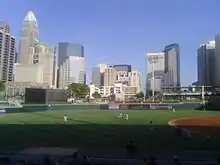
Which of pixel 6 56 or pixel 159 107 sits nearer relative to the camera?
pixel 159 107

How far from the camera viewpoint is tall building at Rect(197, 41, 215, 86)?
520 ft

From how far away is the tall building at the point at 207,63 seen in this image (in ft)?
520

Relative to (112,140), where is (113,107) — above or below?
above

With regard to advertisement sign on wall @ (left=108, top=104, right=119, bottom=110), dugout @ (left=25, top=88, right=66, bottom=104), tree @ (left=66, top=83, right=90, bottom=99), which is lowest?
advertisement sign on wall @ (left=108, top=104, right=119, bottom=110)

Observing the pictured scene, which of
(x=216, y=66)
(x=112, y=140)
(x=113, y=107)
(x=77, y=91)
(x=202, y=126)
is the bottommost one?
(x=112, y=140)

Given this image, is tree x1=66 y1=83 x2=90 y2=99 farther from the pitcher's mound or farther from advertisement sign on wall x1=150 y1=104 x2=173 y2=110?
the pitcher's mound

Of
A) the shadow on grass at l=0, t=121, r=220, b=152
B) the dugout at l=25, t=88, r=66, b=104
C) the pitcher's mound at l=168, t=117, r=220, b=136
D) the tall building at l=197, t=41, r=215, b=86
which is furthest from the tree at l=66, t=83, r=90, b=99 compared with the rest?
the shadow on grass at l=0, t=121, r=220, b=152

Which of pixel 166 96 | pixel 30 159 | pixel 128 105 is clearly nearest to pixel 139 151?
pixel 30 159

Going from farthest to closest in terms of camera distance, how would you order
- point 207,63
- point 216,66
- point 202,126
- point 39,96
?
1. point 207,63
2. point 216,66
3. point 39,96
4. point 202,126

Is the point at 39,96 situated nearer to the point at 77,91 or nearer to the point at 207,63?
the point at 77,91

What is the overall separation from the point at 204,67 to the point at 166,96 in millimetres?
43586

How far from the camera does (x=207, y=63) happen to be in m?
161

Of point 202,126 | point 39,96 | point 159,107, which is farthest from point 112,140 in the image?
point 39,96

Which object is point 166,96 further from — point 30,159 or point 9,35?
point 30,159
